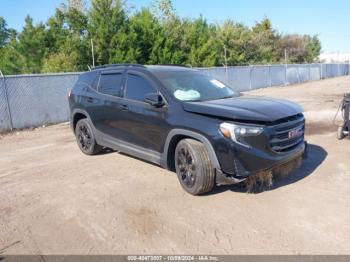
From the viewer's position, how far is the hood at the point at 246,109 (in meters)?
4.49

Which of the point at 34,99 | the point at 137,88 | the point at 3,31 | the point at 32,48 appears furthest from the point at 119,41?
the point at 3,31

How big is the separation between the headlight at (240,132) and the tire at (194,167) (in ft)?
1.48

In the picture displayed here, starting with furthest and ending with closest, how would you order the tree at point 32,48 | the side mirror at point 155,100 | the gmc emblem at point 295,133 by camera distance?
the tree at point 32,48, the side mirror at point 155,100, the gmc emblem at point 295,133

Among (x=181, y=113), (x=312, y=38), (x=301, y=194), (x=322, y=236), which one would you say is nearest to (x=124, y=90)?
(x=181, y=113)

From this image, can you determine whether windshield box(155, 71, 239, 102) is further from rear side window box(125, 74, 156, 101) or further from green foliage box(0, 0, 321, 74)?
green foliage box(0, 0, 321, 74)

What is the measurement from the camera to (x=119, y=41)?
2412cm

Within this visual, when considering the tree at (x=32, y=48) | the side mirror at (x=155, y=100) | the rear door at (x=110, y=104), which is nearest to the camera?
the side mirror at (x=155, y=100)

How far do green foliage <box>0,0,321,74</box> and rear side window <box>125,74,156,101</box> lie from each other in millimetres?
17892

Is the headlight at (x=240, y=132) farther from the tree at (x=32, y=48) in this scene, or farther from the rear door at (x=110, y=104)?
the tree at (x=32, y=48)

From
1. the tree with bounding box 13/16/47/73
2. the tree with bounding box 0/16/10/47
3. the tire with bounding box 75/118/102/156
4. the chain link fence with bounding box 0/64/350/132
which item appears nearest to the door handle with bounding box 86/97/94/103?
the tire with bounding box 75/118/102/156

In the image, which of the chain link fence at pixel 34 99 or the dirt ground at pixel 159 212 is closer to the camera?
the dirt ground at pixel 159 212

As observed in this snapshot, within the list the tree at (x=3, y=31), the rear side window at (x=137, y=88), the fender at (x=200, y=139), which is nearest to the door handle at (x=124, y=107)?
the rear side window at (x=137, y=88)

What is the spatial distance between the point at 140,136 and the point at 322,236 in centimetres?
300

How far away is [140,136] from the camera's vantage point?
5.71 metres
